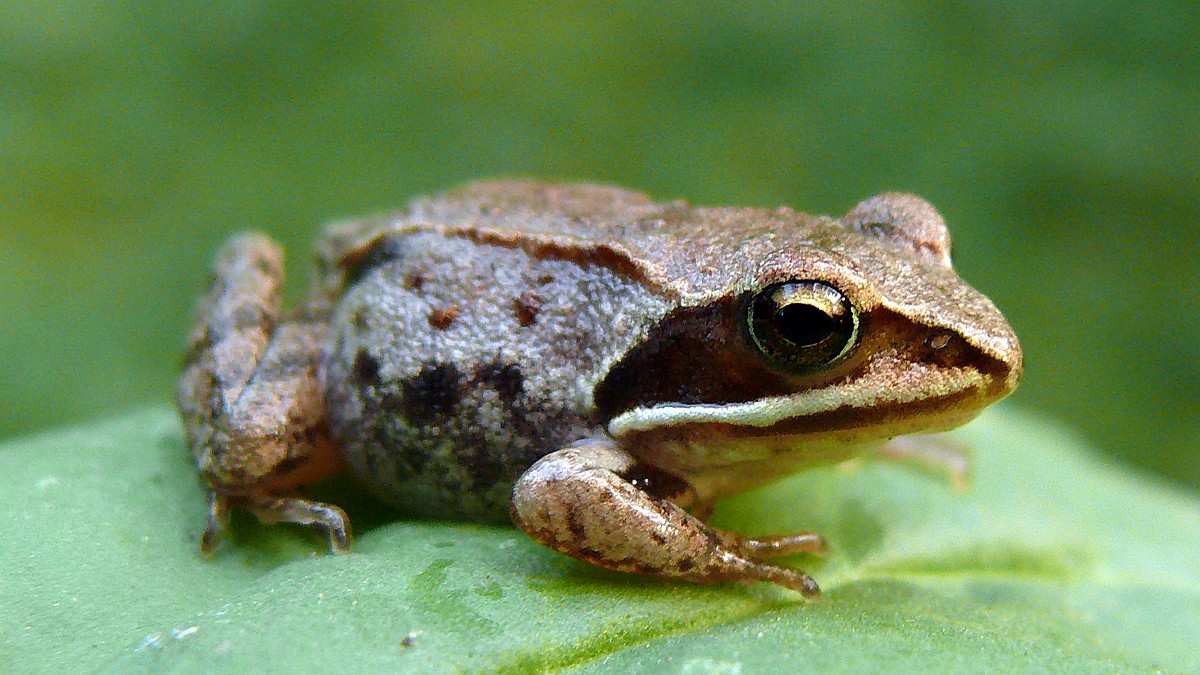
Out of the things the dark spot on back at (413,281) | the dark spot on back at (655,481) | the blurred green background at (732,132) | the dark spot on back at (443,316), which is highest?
the blurred green background at (732,132)

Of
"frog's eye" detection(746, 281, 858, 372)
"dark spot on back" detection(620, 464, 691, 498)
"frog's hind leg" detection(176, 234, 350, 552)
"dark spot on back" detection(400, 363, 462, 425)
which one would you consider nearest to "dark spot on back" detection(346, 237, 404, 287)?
"frog's hind leg" detection(176, 234, 350, 552)

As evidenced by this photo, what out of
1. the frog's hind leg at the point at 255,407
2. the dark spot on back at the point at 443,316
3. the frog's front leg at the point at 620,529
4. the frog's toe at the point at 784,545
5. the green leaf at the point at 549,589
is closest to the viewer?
the green leaf at the point at 549,589

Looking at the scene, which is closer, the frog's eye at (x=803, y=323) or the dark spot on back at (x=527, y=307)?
the frog's eye at (x=803, y=323)

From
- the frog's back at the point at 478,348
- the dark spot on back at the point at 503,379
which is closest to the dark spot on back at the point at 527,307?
the frog's back at the point at 478,348

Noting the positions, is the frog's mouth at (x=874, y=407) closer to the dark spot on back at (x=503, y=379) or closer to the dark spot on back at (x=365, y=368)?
the dark spot on back at (x=503, y=379)

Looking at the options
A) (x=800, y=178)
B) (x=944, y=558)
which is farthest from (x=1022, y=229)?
(x=944, y=558)

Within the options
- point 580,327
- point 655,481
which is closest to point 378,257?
point 580,327
